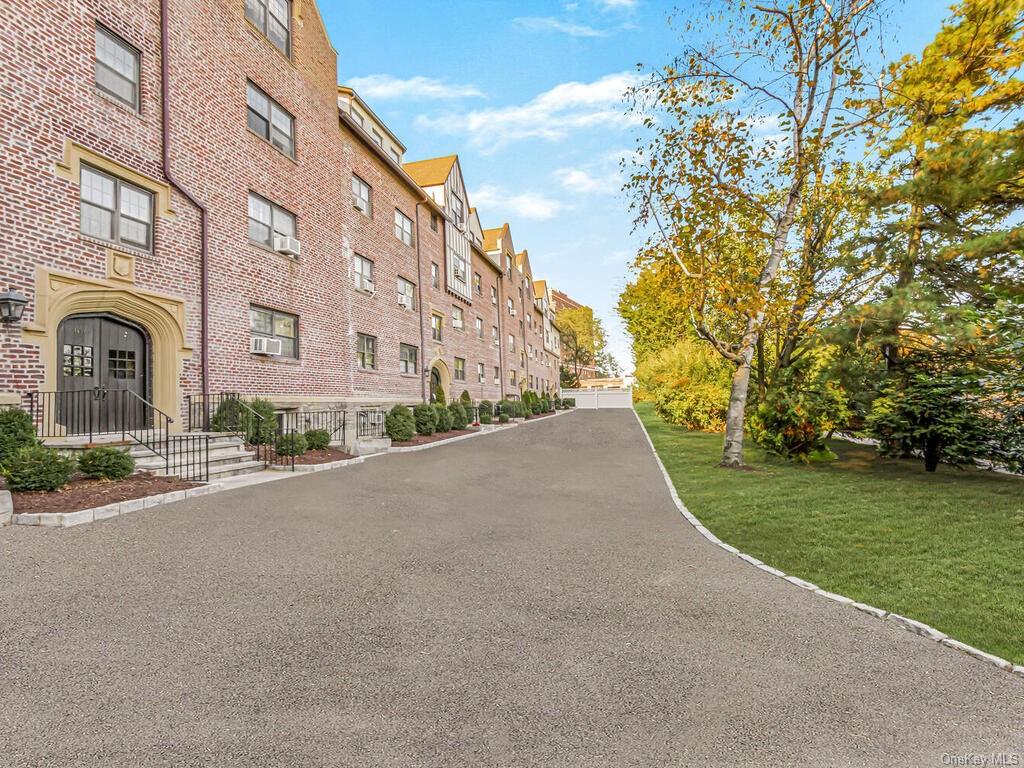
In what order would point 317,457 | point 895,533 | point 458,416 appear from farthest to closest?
point 458,416
point 317,457
point 895,533

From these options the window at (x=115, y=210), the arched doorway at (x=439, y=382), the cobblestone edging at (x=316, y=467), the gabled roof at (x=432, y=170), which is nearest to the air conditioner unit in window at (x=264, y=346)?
the window at (x=115, y=210)

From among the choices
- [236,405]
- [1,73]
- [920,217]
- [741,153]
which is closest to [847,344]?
[920,217]

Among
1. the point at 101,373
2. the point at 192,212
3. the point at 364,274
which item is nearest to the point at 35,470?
the point at 101,373

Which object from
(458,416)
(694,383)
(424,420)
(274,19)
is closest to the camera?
(274,19)

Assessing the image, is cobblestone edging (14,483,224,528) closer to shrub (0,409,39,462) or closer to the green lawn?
shrub (0,409,39,462)

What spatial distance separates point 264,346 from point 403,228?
10.9m

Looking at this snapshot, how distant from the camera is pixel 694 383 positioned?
2356 centimetres

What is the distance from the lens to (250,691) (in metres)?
2.90

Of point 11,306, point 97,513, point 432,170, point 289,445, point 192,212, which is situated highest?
point 432,170

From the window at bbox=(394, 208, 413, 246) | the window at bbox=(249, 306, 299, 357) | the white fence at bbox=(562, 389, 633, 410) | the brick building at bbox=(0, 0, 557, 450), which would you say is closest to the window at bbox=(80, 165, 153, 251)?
the brick building at bbox=(0, 0, 557, 450)

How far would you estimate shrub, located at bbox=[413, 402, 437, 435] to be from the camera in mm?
19625

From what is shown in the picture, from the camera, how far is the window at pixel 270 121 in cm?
1455

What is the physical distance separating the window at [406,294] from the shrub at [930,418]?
17734 millimetres

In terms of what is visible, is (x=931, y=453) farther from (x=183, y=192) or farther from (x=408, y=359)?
(x=408, y=359)
